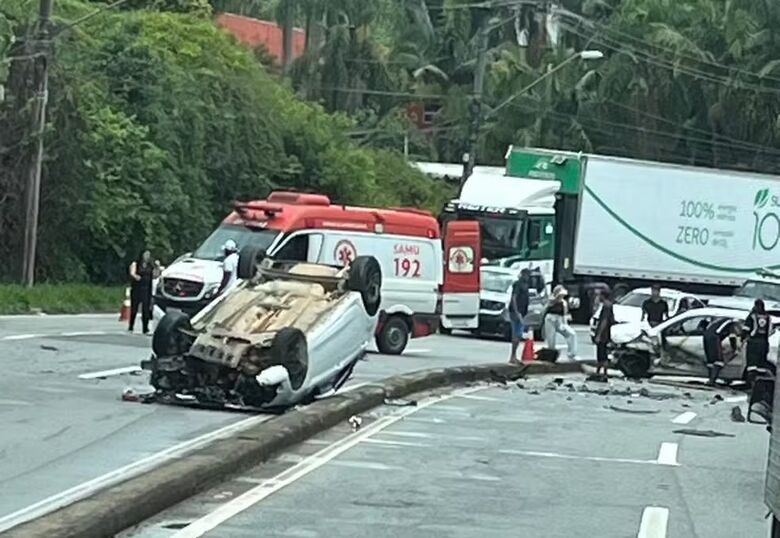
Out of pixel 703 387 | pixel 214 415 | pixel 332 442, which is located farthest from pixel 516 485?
pixel 703 387

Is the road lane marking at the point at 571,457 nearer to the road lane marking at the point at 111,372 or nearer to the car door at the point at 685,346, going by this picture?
the road lane marking at the point at 111,372

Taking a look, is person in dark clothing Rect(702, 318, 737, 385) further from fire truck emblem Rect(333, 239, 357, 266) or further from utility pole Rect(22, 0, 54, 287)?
utility pole Rect(22, 0, 54, 287)

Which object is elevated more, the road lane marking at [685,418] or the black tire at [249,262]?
the black tire at [249,262]

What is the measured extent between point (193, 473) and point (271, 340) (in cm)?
540

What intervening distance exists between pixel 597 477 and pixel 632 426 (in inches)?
213

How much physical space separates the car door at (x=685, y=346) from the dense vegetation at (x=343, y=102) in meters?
16.4

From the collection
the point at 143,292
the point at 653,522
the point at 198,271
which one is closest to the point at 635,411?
the point at 198,271

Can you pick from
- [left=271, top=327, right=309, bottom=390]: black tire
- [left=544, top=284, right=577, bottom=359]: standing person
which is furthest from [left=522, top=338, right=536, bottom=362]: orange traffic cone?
[left=271, top=327, right=309, bottom=390]: black tire

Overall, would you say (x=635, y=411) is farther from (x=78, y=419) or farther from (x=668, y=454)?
(x=78, y=419)

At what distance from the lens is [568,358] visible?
3125 cm

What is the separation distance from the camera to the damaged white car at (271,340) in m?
17.7

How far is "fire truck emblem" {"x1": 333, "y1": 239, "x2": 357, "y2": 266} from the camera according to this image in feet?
96.9

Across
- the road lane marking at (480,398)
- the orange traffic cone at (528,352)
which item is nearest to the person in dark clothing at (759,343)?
the orange traffic cone at (528,352)

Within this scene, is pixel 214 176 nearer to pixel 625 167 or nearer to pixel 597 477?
pixel 625 167
